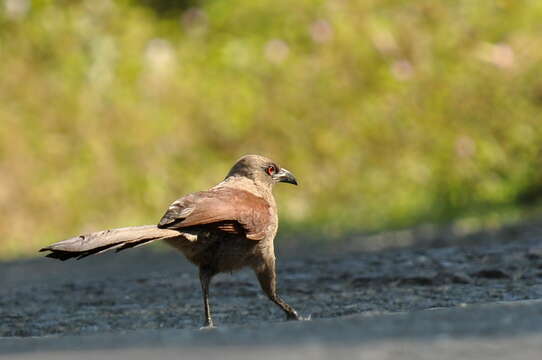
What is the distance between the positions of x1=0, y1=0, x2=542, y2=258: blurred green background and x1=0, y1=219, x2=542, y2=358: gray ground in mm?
2580

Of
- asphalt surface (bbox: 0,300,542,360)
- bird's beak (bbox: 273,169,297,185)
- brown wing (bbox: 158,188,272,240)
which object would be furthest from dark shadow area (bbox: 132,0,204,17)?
asphalt surface (bbox: 0,300,542,360)

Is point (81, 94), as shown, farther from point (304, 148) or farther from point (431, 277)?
point (431, 277)

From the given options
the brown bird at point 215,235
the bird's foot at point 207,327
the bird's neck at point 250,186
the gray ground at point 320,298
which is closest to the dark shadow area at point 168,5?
the gray ground at point 320,298

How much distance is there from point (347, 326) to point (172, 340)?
2.10 feet

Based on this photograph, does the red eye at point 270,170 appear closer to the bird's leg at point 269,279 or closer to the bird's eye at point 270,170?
the bird's eye at point 270,170

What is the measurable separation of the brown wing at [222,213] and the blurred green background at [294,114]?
4615 mm

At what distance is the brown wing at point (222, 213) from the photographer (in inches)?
200

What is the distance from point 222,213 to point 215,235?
15 cm

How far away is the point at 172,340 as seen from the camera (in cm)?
416

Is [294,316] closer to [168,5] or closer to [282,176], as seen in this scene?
[282,176]

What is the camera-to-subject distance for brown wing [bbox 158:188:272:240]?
5.08 meters

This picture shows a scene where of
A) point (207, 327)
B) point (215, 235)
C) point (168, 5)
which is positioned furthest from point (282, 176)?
point (168, 5)

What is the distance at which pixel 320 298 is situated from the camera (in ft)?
19.6

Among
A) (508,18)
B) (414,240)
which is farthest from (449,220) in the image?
(508,18)
